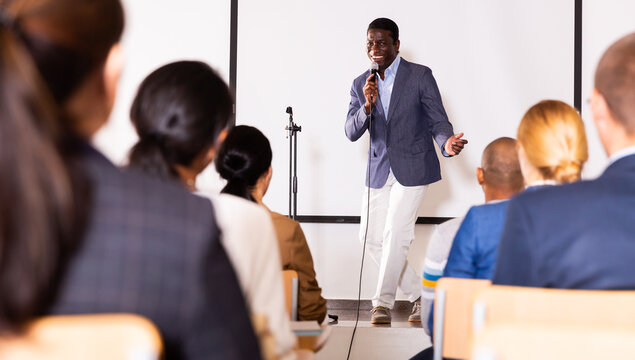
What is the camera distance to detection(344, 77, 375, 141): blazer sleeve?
3920 mm

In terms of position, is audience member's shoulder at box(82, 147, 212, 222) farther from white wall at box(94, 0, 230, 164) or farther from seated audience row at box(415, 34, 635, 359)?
white wall at box(94, 0, 230, 164)

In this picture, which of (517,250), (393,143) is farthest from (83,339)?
(393,143)

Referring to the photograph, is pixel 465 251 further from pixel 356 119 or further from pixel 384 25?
pixel 384 25

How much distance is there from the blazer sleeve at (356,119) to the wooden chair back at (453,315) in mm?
2374

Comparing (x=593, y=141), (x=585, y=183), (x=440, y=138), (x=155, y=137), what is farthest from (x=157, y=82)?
(x=593, y=141)

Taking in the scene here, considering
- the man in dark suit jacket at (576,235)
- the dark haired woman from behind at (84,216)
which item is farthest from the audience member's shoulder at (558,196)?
the dark haired woman from behind at (84,216)

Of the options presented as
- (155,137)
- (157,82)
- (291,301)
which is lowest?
(291,301)

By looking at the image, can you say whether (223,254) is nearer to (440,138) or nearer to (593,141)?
(440,138)

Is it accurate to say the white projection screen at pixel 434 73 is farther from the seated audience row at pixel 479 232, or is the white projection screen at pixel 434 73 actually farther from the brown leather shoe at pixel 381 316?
the seated audience row at pixel 479 232

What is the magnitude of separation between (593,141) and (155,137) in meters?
4.15

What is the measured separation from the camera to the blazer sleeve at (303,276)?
2061 millimetres

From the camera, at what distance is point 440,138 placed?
150 inches

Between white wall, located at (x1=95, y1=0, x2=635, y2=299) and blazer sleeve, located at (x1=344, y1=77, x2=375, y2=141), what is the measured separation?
0.50 meters

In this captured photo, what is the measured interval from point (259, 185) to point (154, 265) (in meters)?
1.39
